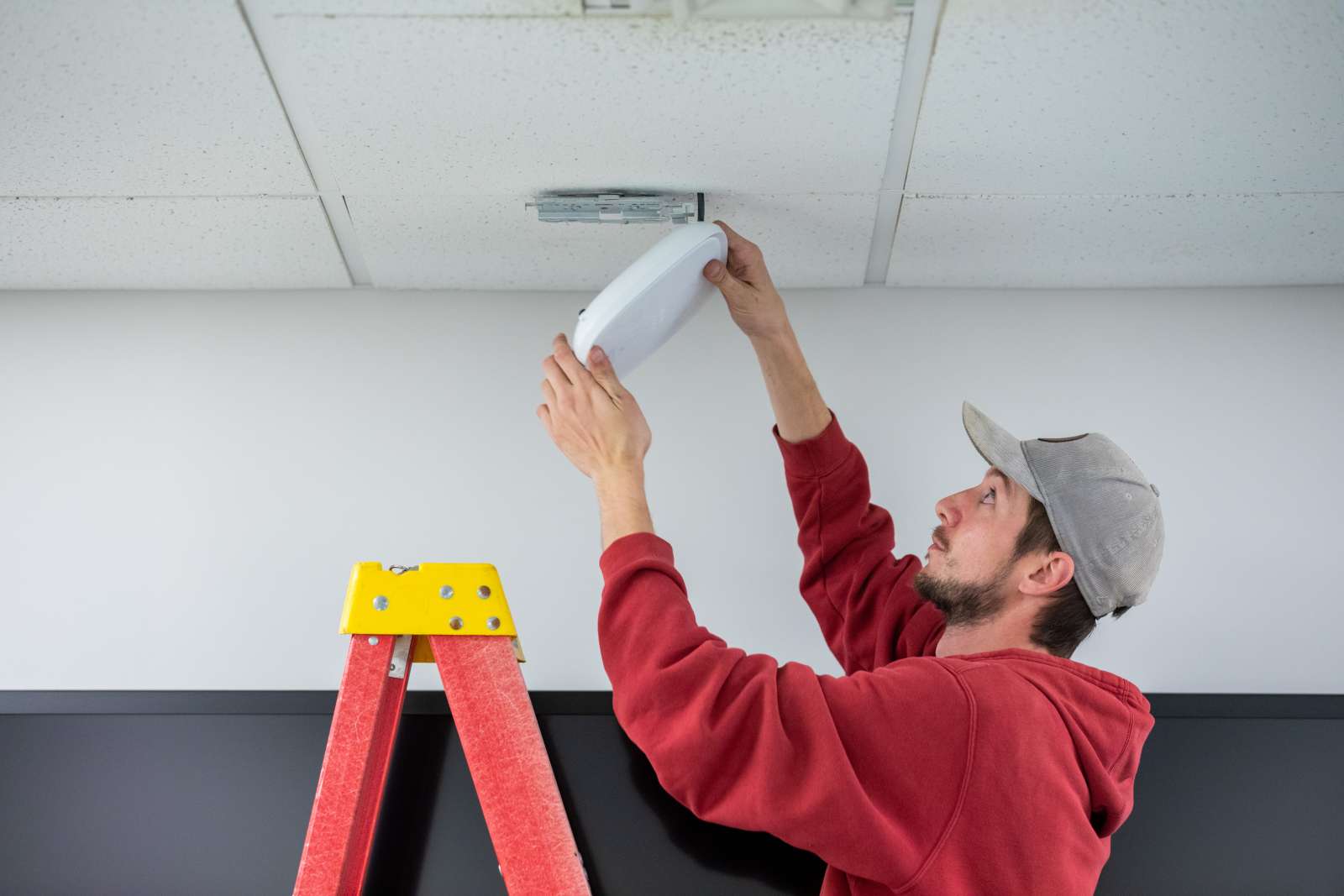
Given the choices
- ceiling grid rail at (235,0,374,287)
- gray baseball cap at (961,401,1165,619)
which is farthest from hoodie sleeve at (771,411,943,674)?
ceiling grid rail at (235,0,374,287)

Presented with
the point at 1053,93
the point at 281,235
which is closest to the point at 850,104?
the point at 1053,93

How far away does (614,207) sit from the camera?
1.62 metres

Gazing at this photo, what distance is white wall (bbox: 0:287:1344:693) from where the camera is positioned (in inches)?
69.3

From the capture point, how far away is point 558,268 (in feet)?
6.13

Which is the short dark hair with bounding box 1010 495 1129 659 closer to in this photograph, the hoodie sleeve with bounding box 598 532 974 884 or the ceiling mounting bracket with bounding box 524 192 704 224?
the hoodie sleeve with bounding box 598 532 974 884

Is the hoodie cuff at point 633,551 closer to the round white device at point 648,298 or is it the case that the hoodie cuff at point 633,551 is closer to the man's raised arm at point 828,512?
the round white device at point 648,298

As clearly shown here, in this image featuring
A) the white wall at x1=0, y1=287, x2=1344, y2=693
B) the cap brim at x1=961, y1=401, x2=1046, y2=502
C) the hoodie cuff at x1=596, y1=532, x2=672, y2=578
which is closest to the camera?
the hoodie cuff at x1=596, y1=532, x2=672, y2=578

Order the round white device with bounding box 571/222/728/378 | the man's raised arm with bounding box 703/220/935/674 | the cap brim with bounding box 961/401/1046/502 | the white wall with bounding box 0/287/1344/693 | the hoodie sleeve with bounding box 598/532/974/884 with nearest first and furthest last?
the hoodie sleeve with bounding box 598/532/974/884 → the round white device with bounding box 571/222/728/378 → the cap brim with bounding box 961/401/1046/502 → the man's raised arm with bounding box 703/220/935/674 → the white wall with bounding box 0/287/1344/693

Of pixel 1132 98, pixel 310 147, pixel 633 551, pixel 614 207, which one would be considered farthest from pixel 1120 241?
pixel 310 147

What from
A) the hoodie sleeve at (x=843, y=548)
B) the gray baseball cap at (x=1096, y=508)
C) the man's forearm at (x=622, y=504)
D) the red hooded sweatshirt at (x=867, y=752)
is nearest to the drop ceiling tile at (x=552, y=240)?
the hoodie sleeve at (x=843, y=548)

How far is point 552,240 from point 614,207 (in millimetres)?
170

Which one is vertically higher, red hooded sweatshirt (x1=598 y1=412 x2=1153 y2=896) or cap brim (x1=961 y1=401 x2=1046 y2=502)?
cap brim (x1=961 y1=401 x2=1046 y2=502)

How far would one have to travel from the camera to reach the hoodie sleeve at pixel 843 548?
5.31 ft

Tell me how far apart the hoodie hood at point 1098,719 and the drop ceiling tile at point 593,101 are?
695mm
